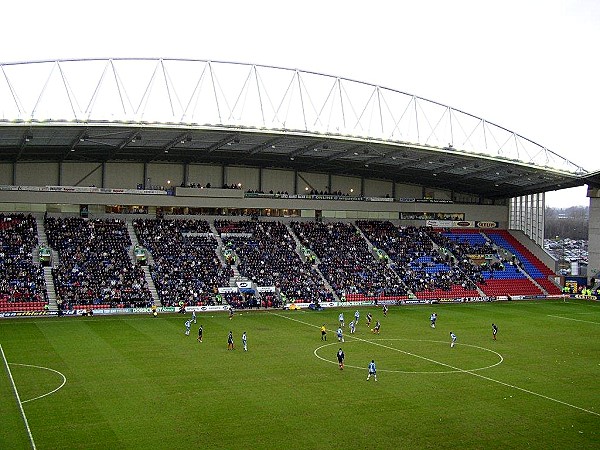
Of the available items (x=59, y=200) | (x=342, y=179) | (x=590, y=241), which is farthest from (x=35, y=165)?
(x=590, y=241)

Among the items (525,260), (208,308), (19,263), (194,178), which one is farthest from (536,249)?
(19,263)

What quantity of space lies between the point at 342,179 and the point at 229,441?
56.9 meters

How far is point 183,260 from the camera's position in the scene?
6150 centimetres

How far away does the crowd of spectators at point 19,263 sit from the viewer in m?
51.3

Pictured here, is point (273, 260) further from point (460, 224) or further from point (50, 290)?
point (460, 224)

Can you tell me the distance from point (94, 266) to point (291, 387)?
110ft

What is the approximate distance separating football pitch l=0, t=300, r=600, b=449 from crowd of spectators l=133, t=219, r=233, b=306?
30.0 ft

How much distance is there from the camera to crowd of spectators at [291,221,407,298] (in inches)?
2537

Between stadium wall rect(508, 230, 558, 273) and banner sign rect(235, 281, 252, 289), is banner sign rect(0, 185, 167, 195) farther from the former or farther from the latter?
stadium wall rect(508, 230, 558, 273)

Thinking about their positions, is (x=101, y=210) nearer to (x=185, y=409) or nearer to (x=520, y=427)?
(x=185, y=409)

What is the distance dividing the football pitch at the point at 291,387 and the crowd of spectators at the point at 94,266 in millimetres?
5534

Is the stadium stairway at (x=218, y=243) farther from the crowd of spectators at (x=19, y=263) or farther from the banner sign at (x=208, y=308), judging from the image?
the crowd of spectators at (x=19, y=263)

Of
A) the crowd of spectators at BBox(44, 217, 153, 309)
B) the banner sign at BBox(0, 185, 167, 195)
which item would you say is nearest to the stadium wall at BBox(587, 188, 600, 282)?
the banner sign at BBox(0, 185, 167, 195)

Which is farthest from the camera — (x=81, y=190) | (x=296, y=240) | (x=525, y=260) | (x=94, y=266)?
(x=525, y=260)
